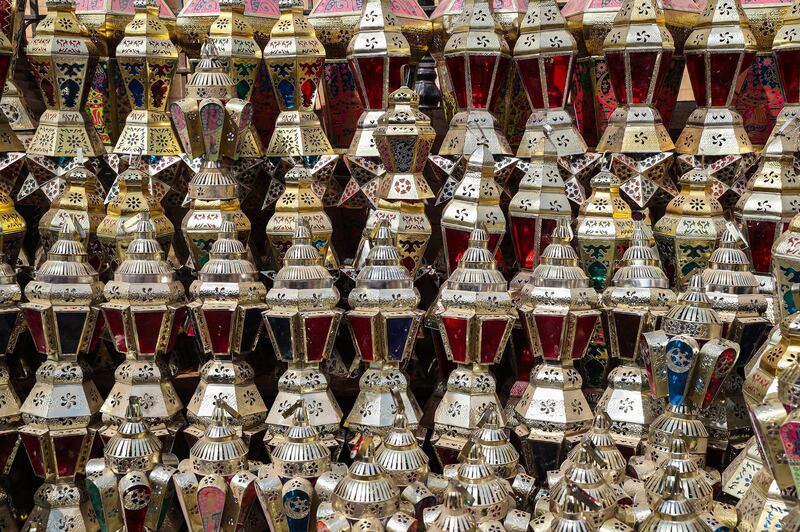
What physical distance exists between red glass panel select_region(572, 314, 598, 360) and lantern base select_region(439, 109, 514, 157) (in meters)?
0.69

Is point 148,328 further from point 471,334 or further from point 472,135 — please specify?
point 472,135

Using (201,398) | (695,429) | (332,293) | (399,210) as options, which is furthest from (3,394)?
(695,429)

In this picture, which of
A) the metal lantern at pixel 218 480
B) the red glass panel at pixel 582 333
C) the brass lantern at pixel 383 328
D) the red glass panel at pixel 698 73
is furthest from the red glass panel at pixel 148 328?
the red glass panel at pixel 698 73

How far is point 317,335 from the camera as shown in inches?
108

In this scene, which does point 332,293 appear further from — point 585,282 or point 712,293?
point 712,293

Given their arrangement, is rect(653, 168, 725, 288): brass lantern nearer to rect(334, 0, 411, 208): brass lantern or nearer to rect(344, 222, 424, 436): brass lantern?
rect(344, 222, 424, 436): brass lantern

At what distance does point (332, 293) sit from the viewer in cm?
277

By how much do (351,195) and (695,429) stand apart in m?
1.37

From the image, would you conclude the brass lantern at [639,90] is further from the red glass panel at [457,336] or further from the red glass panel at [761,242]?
the red glass panel at [457,336]

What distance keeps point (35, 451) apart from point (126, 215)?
76 cm

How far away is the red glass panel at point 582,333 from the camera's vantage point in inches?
105

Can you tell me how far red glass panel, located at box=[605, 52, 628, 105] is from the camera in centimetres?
305

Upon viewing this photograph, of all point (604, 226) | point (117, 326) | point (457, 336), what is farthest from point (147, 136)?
point (604, 226)

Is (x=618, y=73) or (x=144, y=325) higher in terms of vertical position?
(x=618, y=73)
